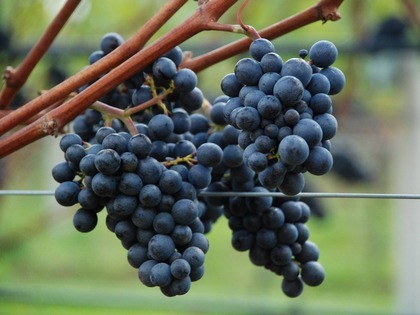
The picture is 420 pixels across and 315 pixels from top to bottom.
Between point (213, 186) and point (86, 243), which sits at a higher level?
point (86, 243)

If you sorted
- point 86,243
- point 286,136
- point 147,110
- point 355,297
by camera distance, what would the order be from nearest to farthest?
point 286,136, point 147,110, point 355,297, point 86,243

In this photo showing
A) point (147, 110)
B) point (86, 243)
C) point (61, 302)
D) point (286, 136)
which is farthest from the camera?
point (86, 243)

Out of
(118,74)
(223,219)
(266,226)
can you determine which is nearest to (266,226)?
(266,226)

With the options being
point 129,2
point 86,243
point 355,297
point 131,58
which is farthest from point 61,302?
point 86,243

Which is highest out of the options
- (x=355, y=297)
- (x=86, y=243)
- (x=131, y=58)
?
(x=86, y=243)

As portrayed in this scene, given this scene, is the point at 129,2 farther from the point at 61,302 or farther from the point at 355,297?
the point at 355,297

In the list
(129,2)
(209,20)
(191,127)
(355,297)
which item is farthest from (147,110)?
(355,297)

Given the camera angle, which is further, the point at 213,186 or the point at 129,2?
the point at 129,2

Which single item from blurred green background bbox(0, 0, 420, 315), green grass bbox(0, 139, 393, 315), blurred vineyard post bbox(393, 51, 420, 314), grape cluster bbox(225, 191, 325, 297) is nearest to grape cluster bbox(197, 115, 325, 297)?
grape cluster bbox(225, 191, 325, 297)

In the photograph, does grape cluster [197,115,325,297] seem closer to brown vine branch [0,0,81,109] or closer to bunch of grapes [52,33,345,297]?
bunch of grapes [52,33,345,297]
